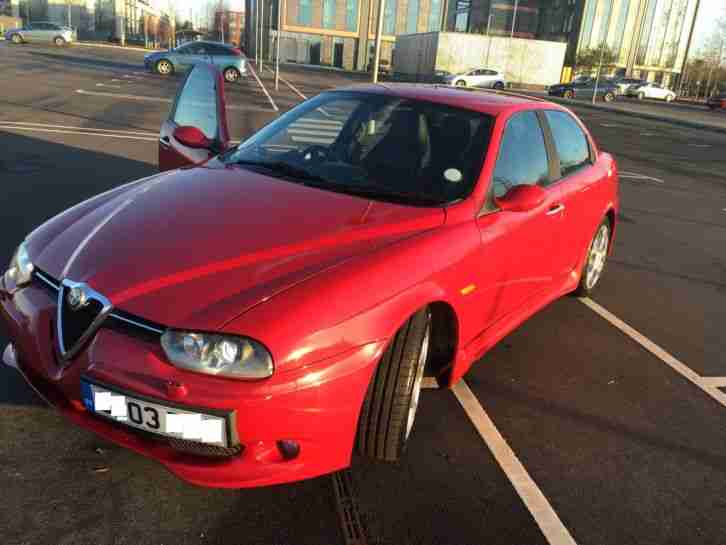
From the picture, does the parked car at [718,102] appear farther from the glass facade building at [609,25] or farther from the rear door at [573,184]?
the rear door at [573,184]

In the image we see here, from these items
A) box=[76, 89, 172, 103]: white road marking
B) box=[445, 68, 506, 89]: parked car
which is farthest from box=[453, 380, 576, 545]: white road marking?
box=[445, 68, 506, 89]: parked car

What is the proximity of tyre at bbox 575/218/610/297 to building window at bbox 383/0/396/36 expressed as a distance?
7718 cm

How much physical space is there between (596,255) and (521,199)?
2289 millimetres

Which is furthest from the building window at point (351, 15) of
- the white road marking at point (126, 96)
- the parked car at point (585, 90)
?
the white road marking at point (126, 96)

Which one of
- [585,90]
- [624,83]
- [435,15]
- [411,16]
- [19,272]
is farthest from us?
[435,15]

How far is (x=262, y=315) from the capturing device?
85.6 inches

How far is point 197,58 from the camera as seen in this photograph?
2889 cm

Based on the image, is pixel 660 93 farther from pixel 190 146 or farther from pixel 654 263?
pixel 190 146

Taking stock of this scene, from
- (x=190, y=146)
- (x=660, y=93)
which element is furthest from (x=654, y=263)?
(x=660, y=93)

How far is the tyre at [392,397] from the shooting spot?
8.17 ft

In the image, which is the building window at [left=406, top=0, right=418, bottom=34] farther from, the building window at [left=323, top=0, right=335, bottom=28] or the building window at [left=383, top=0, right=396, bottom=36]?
the building window at [left=323, top=0, right=335, bottom=28]

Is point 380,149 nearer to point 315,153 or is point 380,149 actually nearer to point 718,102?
point 315,153

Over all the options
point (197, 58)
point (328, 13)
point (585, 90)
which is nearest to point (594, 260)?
point (197, 58)

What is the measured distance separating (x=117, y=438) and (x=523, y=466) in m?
1.79
